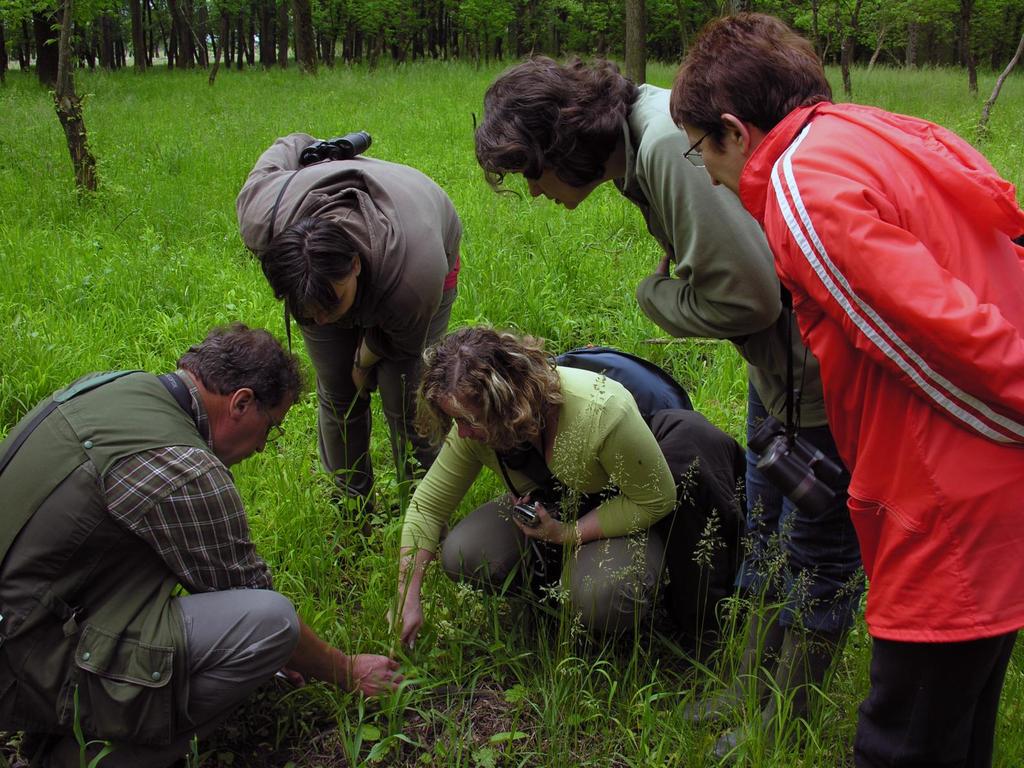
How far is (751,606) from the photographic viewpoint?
2.03 metres

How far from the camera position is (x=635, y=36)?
10406 mm

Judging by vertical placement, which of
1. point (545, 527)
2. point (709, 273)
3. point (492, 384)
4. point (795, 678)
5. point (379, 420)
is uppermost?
point (709, 273)

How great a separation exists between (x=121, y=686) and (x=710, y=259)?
5.44ft

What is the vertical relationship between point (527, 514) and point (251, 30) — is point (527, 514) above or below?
below

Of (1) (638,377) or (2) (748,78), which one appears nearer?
(2) (748,78)

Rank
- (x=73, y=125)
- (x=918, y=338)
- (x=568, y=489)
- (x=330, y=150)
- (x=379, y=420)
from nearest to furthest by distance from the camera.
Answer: (x=918, y=338)
(x=568, y=489)
(x=330, y=150)
(x=379, y=420)
(x=73, y=125)

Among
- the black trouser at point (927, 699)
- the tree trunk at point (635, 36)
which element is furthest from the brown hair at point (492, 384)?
the tree trunk at point (635, 36)

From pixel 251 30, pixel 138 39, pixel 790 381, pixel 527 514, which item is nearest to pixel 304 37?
pixel 138 39

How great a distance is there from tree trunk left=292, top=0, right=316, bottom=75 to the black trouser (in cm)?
1655

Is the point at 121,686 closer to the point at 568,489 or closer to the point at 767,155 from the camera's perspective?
the point at 568,489

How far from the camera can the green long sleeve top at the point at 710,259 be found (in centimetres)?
192

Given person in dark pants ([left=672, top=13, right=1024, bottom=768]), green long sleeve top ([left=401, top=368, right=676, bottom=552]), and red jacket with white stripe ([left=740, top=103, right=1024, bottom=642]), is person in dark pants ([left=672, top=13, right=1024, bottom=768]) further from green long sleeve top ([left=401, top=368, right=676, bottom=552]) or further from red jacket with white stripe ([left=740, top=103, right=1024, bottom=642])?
green long sleeve top ([left=401, top=368, right=676, bottom=552])

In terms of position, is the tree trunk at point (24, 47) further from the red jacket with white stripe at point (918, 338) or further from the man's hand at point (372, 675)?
the red jacket with white stripe at point (918, 338)

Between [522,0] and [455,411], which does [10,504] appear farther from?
[522,0]
